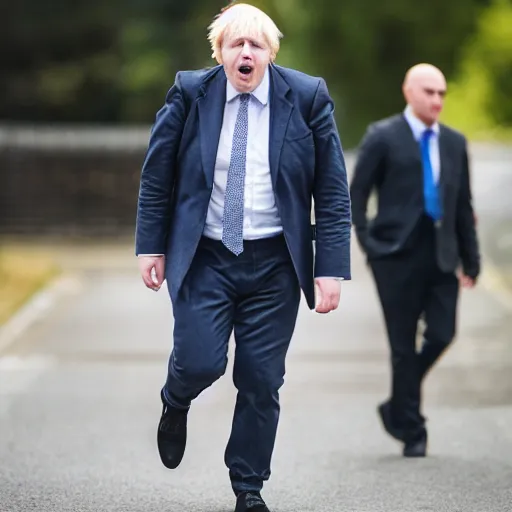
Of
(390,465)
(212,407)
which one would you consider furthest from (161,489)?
(212,407)

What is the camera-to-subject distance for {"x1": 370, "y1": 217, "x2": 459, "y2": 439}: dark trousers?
27.7ft

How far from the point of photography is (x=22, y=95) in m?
33.3

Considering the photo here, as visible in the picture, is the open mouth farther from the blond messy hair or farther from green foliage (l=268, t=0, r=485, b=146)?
green foliage (l=268, t=0, r=485, b=146)

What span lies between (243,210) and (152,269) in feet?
1.40

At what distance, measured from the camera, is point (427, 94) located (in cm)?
841

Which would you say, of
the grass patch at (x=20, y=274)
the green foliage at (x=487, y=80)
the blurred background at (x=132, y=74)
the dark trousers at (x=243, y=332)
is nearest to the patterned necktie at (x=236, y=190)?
the dark trousers at (x=243, y=332)

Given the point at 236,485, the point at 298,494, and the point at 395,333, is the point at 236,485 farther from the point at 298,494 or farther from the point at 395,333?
the point at 395,333

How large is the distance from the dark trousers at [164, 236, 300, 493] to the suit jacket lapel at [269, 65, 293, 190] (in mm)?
308

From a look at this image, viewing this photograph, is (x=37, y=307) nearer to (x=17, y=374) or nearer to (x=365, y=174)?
(x=17, y=374)

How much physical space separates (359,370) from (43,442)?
371cm

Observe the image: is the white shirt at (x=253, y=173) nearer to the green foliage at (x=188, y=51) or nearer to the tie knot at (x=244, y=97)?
the tie knot at (x=244, y=97)

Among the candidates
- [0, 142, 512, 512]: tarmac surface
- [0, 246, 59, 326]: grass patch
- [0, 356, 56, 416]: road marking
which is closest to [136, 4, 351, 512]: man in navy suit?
[0, 142, 512, 512]: tarmac surface

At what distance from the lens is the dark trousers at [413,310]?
8430 millimetres

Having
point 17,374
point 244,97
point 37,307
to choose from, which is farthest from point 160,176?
point 37,307
